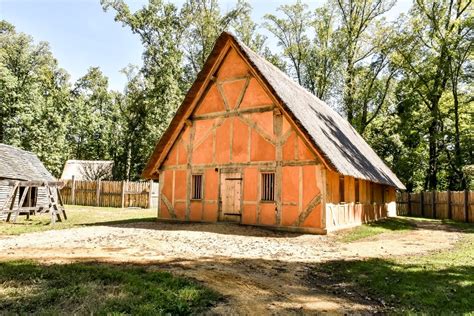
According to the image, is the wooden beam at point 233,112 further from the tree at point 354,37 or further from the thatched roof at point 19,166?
the tree at point 354,37

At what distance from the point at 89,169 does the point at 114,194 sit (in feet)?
47.2

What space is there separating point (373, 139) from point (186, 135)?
25.4m

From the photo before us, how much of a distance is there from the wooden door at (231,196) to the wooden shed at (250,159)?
0.15 ft

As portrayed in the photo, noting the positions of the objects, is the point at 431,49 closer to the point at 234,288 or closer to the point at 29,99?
the point at 234,288

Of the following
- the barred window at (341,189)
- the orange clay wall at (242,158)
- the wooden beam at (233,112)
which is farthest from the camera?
the barred window at (341,189)

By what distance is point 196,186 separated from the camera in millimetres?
17438

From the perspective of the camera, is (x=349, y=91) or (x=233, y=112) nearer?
(x=233, y=112)

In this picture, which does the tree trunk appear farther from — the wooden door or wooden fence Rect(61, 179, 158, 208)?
the wooden door

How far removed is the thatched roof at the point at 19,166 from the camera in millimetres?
20172

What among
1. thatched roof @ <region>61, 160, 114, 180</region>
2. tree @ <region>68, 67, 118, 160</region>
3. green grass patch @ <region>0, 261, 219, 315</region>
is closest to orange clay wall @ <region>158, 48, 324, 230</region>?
green grass patch @ <region>0, 261, 219, 315</region>

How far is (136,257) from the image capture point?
8.23 metres

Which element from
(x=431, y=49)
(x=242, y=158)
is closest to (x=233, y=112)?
(x=242, y=158)

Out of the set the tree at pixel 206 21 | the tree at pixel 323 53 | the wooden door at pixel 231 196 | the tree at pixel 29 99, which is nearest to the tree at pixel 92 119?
the tree at pixel 29 99

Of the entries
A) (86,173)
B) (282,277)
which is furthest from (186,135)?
(86,173)
